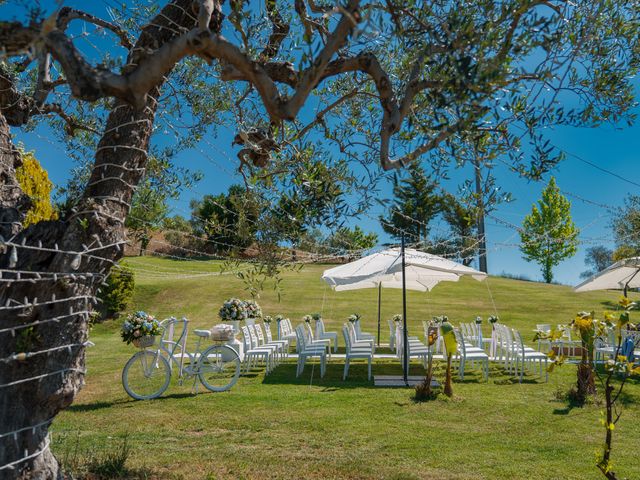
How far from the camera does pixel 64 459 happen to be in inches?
209

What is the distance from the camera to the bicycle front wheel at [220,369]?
972 cm

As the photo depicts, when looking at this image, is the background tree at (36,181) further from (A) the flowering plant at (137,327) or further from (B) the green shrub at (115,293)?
(B) the green shrub at (115,293)

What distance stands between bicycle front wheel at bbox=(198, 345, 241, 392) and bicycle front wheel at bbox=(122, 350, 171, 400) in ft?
2.14

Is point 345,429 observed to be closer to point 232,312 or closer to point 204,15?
point 204,15

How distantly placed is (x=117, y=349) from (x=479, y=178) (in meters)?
13.5

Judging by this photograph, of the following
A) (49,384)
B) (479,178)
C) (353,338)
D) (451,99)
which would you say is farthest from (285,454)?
(353,338)

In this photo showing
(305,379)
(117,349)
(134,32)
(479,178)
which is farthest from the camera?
(117,349)

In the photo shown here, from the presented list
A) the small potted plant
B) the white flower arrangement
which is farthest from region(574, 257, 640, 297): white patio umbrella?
the small potted plant

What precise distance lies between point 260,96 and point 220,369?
25.8 feet

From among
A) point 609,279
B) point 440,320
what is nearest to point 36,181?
point 440,320

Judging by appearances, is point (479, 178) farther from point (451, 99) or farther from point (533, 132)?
point (451, 99)

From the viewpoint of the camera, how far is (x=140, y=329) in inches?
346

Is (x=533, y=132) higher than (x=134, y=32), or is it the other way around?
(x=134, y=32)

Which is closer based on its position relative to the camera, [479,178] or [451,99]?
[451,99]
